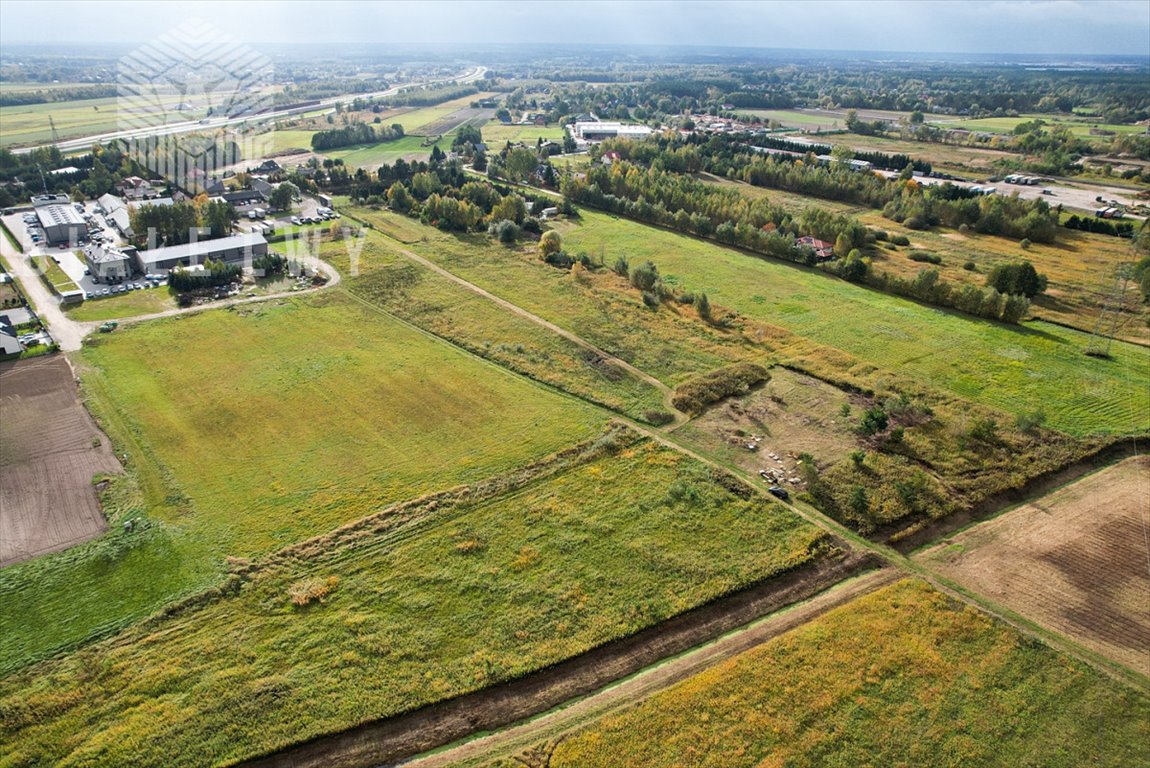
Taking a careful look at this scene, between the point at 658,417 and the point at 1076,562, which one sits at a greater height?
the point at 658,417

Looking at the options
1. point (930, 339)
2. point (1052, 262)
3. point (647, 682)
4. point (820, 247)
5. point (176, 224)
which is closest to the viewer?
point (647, 682)

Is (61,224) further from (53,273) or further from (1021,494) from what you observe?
(1021,494)

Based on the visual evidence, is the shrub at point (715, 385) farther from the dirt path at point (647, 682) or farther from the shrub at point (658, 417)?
the dirt path at point (647, 682)

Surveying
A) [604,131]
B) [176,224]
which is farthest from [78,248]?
[604,131]

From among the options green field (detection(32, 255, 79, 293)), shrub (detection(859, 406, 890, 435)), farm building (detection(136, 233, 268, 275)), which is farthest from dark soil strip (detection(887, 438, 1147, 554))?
green field (detection(32, 255, 79, 293))

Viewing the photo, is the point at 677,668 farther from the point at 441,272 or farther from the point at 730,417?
the point at 441,272

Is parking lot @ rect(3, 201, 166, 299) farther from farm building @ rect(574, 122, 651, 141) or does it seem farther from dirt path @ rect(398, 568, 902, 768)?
farm building @ rect(574, 122, 651, 141)
